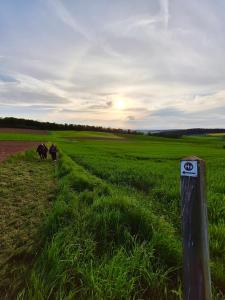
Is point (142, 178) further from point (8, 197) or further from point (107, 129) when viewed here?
point (107, 129)

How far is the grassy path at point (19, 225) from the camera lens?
487 centimetres

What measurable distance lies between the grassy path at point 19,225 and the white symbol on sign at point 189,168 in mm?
2738

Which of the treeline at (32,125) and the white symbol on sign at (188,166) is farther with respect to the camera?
the treeline at (32,125)

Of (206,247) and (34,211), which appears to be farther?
(34,211)

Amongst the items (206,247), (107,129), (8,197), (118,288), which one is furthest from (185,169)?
(107,129)

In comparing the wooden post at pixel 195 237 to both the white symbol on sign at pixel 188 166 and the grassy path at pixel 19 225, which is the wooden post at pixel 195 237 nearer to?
the white symbol on sign at pixel 188 166

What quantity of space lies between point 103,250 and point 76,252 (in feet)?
1.75

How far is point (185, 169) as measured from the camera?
124 inches

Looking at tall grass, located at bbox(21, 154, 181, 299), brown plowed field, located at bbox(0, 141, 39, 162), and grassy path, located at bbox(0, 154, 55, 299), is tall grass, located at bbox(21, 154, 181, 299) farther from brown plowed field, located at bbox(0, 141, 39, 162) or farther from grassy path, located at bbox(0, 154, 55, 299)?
brown plowed field, located at bbox(0, 141, 39, 162)

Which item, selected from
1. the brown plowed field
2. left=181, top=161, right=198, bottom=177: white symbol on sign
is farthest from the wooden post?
the brown plowed field

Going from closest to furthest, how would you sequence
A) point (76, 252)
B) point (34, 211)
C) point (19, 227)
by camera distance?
point (76, 252)
point (19, 227)
point (34, 211)

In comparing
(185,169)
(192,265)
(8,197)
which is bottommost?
(8,197)

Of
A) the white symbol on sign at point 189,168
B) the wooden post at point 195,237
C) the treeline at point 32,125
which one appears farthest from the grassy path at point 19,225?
the treeline at point 32,125

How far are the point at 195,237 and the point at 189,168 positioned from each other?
0.67 m
